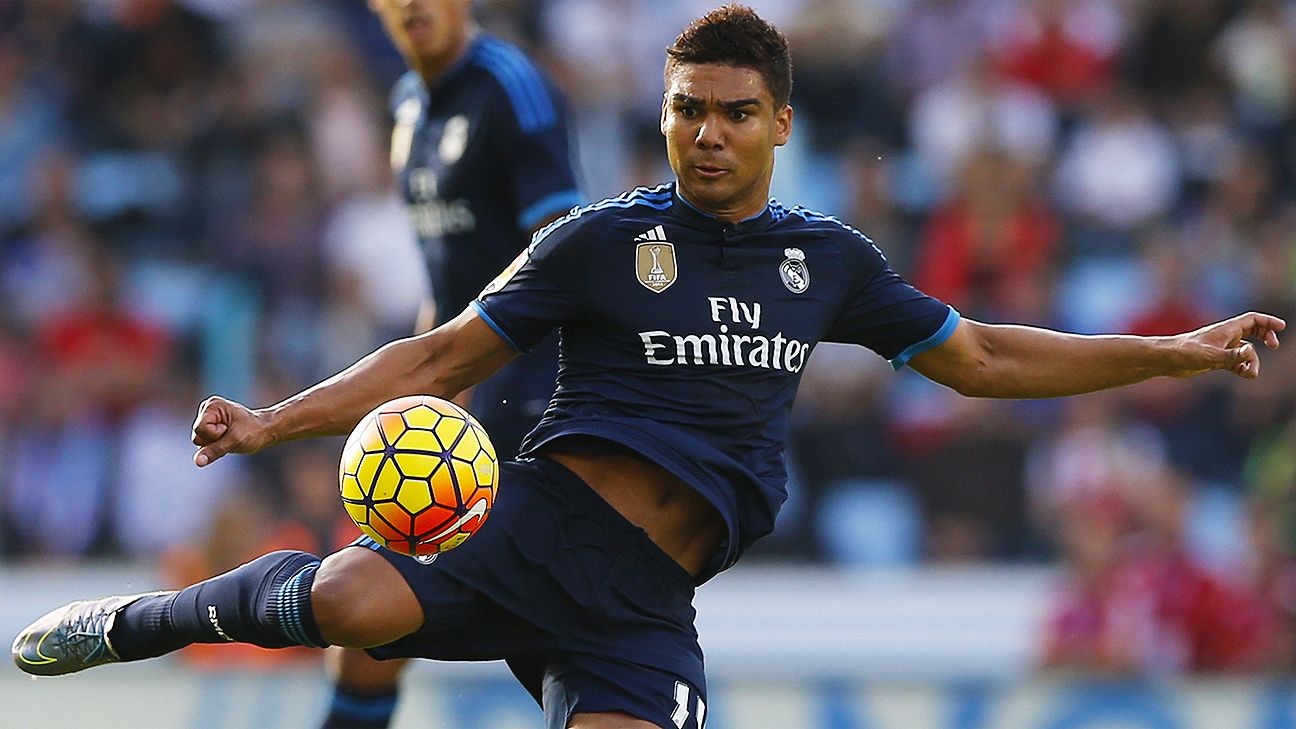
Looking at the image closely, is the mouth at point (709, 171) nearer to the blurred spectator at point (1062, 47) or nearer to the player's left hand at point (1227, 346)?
the player's left hand at point (1227, 346)

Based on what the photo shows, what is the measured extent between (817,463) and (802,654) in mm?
1350

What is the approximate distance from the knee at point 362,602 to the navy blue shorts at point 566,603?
0.07 meters

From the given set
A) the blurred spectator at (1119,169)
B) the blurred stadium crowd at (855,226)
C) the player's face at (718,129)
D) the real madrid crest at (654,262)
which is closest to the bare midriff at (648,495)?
the real madrid crest at (654,262)

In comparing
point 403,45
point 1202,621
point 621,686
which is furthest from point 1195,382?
point 621,686

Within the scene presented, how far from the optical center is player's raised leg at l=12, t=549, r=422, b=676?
497 centimetres

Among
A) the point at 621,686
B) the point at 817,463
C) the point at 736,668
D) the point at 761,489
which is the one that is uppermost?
the point at 761,489

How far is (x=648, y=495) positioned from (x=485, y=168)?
1.75 metres

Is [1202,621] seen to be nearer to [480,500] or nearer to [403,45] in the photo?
[403,45]

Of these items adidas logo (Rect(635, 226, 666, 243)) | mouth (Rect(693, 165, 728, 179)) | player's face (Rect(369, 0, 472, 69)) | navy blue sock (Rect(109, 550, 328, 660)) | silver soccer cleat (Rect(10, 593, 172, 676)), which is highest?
player's face (Rect(369, 0, 472, 69))

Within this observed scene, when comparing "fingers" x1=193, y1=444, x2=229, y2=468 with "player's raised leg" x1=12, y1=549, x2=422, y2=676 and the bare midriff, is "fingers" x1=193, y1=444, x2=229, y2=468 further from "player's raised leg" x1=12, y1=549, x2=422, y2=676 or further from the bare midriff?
the bare midriff

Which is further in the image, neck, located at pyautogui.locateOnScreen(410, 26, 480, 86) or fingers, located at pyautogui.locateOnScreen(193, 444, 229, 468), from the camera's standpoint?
neck, located at pyautogui.locateOnScreen(410, 26, 480, 86)

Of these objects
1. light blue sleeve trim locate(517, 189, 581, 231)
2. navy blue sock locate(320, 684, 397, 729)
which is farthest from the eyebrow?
navy blue sock locate(320, 684, 397, 729)

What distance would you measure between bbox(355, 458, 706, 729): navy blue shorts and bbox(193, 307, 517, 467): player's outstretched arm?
0.32 meters

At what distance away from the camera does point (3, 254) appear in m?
12.2
